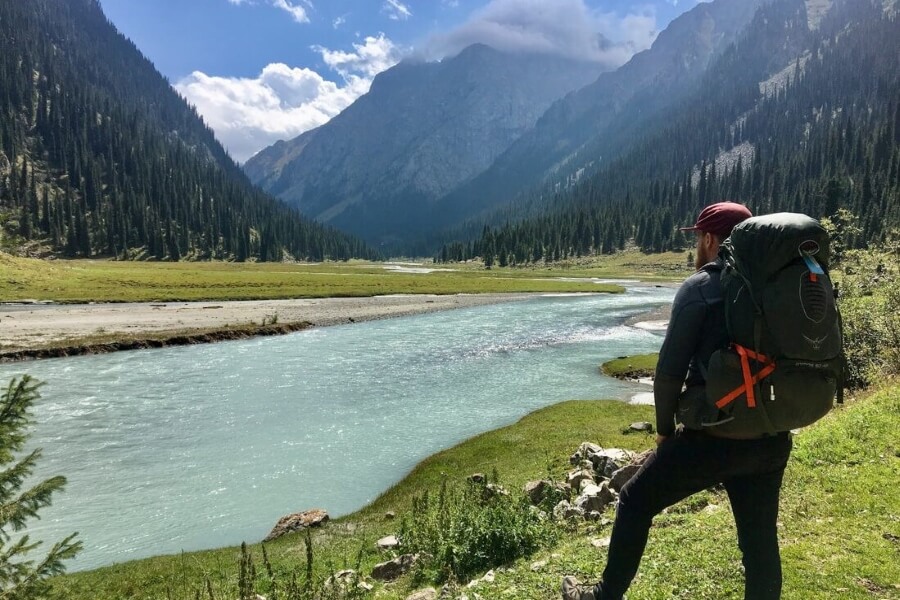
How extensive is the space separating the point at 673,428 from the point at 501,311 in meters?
65.3

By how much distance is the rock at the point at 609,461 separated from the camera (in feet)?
43.0

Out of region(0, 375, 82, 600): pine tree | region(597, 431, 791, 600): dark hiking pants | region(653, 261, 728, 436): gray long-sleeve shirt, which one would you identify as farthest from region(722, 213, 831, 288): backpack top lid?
region(0, 375, 82, 600): pine tree

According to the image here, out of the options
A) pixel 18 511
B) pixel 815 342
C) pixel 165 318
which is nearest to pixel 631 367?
pixel 815 342

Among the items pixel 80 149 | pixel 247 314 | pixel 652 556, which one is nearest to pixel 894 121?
pixel 247 314

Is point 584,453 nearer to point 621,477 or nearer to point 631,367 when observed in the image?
point 621,477

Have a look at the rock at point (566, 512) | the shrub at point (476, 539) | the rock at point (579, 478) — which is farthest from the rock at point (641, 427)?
the shrub at point (476, 539)

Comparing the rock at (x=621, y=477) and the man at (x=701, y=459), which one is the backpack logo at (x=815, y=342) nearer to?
the man at (x=701, y=459)

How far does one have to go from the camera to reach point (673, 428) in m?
4.56

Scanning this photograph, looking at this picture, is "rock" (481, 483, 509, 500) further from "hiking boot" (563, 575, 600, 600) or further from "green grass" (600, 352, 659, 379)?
"green grass" (600, 352, 659, 379)

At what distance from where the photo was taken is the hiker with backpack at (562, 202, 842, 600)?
374 cm

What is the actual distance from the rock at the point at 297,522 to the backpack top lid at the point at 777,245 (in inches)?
515

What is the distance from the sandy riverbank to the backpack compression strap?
46.3 metres

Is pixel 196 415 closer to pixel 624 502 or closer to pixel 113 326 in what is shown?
pixel 624 502

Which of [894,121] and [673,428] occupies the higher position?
[894,121]
